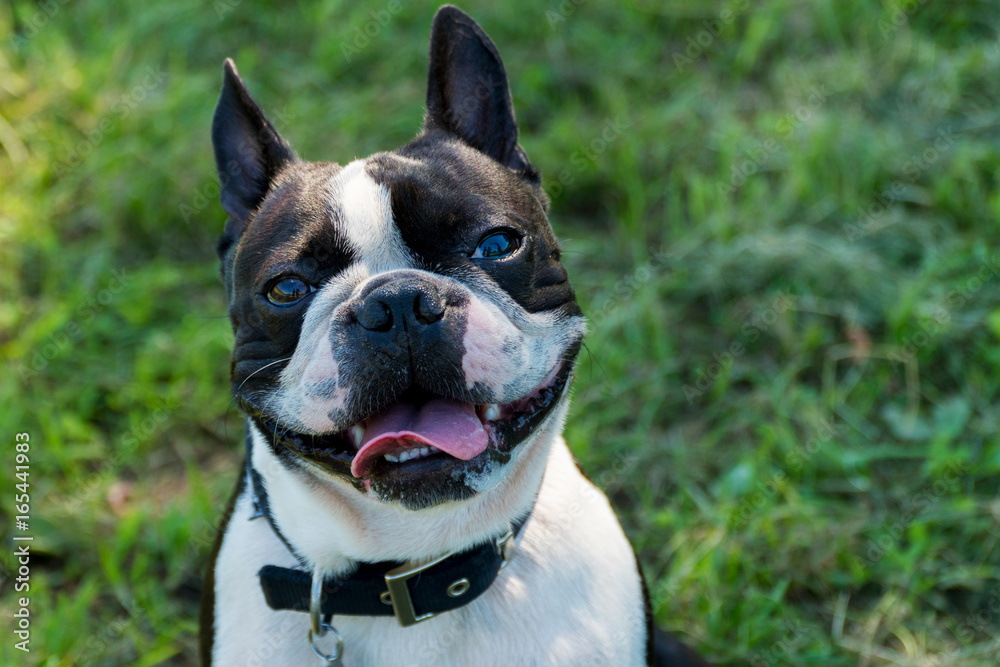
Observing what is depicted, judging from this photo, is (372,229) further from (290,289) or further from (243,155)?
(243,155)

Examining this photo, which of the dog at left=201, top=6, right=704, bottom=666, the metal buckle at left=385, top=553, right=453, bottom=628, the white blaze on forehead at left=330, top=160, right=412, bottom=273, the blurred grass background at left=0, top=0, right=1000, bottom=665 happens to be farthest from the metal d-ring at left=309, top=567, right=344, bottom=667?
the blurred grass background at left=0, top=0, right=1000, bottom=665

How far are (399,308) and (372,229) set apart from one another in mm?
368

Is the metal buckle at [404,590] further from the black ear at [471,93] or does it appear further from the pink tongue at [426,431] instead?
the black ear at [471,93]

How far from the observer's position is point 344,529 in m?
2.28

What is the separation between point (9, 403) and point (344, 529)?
247 centimetres

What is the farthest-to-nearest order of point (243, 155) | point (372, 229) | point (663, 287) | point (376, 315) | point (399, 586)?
point (663, 287) < point (243, 155) < point (372, 229) < point (399, 586) < point (376, 315)

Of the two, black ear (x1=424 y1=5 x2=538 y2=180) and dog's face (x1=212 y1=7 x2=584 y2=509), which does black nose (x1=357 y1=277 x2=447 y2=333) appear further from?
black ear (x1=424 y1=5 x2=538 y2=180)

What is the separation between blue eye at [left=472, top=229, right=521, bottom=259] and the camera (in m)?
2.37

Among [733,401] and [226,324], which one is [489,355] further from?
[226,324]

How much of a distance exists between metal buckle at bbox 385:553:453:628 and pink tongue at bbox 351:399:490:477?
0.97ft

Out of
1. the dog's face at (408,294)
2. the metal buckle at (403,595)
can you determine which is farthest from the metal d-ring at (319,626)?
the dog's face at (408,294)

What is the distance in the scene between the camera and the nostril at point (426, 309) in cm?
204

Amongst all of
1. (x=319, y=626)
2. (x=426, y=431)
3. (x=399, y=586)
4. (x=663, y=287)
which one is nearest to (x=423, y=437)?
(x=426, y=431)

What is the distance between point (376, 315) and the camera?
2.04m
